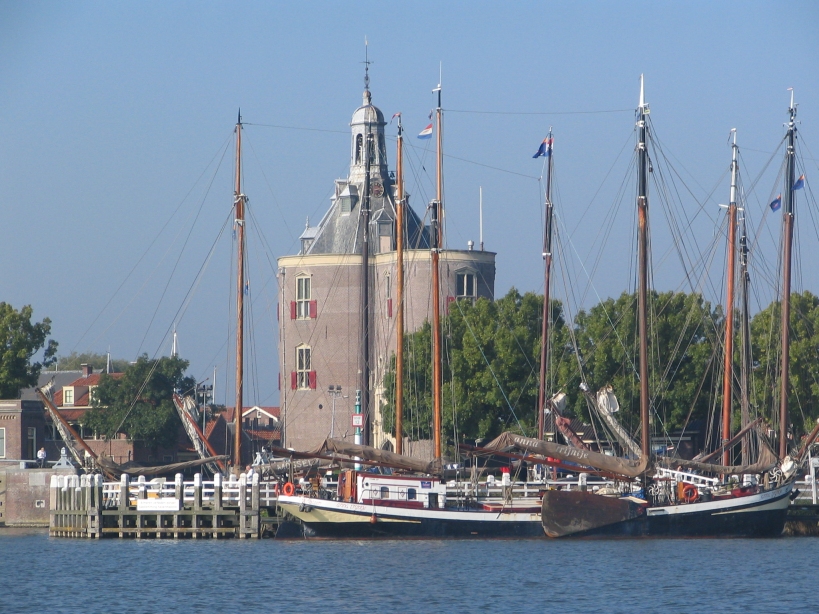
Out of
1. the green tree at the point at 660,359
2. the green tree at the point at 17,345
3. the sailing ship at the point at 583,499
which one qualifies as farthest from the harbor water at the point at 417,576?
the green tree at the point at 17,345

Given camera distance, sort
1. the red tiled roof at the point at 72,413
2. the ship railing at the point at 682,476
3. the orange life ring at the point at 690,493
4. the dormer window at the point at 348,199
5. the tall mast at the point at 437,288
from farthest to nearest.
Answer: the red tiled roof at the point at 72,413 < the dormer window at the point at 348,199 < the tall mast at the point at 437,288 < the ship railing at the point at 682,476 < the orange life ring at the point at 690,493

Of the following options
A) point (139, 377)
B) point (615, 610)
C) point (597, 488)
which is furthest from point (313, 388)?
point (615, 610)

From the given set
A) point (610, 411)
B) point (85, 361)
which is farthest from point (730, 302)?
point (85, 361)

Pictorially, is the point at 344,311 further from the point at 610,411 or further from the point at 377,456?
the point at 377,456

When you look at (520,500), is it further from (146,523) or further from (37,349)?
(37,349)

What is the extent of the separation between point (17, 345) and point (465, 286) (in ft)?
84.7

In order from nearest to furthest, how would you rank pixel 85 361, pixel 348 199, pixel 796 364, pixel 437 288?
pixel 437 288 → pixel 796 364 → pixel 348 199 → pixel 85 361

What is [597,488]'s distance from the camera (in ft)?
184

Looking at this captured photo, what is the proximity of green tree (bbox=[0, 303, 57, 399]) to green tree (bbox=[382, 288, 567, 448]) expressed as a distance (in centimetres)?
2185

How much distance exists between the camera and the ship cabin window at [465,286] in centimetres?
8938

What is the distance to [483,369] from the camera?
75.8m

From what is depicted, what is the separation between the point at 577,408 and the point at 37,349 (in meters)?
33.6

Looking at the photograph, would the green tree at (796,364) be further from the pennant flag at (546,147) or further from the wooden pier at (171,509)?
the wooden pier at (171,509)

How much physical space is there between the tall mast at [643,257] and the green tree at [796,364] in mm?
15351
